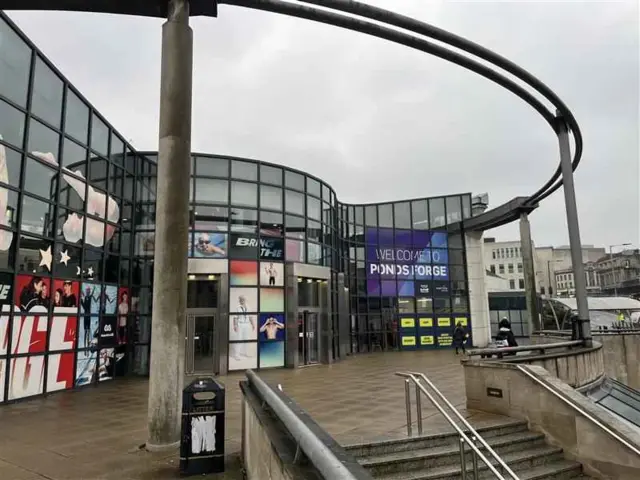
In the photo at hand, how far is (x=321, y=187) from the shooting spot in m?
20.7

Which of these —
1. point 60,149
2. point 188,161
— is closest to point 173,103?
point 188,161

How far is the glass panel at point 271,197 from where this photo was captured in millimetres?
18141

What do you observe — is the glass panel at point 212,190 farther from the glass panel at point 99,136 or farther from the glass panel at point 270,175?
the glass panel at point 99,136

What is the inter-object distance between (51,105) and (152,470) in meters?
10.8

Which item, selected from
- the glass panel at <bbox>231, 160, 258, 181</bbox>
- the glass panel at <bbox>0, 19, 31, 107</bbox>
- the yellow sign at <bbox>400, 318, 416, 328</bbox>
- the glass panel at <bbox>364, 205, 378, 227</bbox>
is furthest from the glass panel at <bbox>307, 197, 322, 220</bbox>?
the yellow sign at <bbox>400, 318, 416, 328</bbox>

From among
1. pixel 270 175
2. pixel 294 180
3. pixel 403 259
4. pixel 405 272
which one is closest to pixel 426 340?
pixel 405 272

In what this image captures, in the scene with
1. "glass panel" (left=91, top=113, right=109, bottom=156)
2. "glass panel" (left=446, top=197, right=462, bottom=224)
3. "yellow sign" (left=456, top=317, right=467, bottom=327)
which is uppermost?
"glass panel" (left=446, top=197, right=462, bottom=224)

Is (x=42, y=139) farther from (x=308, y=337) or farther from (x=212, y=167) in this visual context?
(x=308, y=337)

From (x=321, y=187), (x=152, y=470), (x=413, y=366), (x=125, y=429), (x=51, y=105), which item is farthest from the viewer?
(x=321, y=187)

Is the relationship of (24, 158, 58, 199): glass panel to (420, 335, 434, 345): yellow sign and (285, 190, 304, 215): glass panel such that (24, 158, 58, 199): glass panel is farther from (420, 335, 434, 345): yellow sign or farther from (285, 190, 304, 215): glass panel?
(420, 335, 434, 345): yellow sign

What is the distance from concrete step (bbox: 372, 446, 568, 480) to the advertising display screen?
21253 millimetres

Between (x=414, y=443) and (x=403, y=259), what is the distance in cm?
2339

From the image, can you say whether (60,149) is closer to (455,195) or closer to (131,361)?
(131,361)

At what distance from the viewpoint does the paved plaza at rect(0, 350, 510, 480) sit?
623 centimetres
